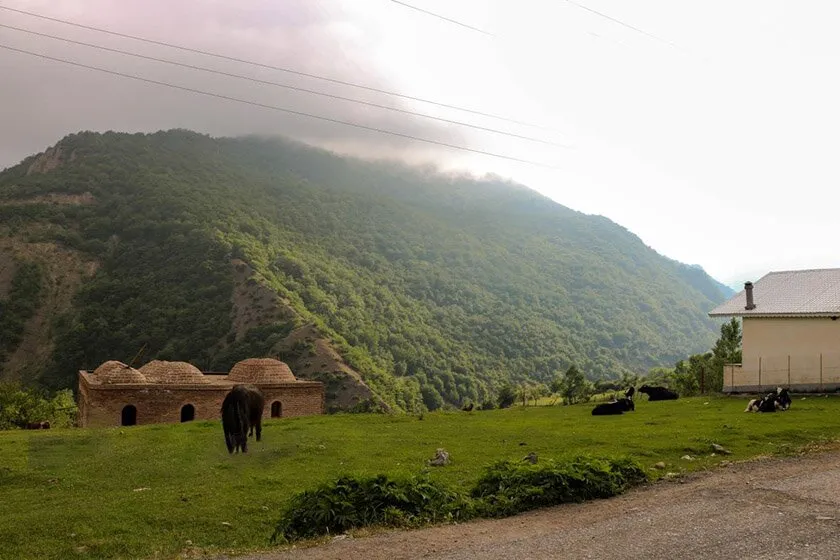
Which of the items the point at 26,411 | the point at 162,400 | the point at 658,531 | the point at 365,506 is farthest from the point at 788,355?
the point at 26,411

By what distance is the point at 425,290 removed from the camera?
14350 centimetres

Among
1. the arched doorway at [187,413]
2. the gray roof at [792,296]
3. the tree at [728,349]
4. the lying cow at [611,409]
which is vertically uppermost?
the gray roof at [792,296]

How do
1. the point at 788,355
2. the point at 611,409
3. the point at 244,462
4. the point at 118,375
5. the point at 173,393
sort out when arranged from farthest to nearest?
the point at 173,393 < the point at 118,375 < the point at 788,355 < the point at 611,409 < the point at 244,462

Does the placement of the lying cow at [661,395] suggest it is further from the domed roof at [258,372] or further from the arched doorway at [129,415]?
the arched doorway at [129,415]

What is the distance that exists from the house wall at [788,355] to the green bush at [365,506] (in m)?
28.0

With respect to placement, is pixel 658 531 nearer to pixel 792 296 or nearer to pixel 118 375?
pixel 792 296

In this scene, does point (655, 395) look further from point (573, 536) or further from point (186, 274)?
point (186, 274)

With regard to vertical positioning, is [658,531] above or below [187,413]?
above

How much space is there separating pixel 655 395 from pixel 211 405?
97.2 feet

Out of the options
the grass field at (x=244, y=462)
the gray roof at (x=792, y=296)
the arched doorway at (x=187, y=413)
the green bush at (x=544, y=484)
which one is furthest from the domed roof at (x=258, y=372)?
the green bush at (x=544, y=484)

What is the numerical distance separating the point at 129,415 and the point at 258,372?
873 centimetres

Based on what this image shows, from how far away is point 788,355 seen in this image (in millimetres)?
33844

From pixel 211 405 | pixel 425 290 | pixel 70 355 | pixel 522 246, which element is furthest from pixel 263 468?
pixel 522 246

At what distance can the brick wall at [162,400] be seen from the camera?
4025cm
